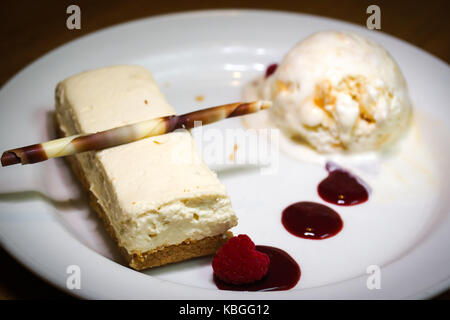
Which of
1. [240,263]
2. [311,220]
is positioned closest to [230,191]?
[311,220]

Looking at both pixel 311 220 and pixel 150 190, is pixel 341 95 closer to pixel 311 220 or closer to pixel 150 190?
pixel 311 220

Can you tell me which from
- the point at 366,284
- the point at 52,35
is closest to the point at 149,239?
the point at 366,284

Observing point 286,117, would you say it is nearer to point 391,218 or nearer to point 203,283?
point 391,218

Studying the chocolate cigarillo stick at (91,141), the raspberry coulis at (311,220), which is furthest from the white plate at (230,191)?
the chocolate cigarillo stick at (91,141)

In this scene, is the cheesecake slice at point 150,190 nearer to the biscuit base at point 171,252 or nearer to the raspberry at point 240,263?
the biscuit base at point 171,252

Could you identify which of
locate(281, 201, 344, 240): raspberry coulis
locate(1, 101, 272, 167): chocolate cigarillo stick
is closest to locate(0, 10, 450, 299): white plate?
locate(281, 201, 344, 240): raspberry coulis
